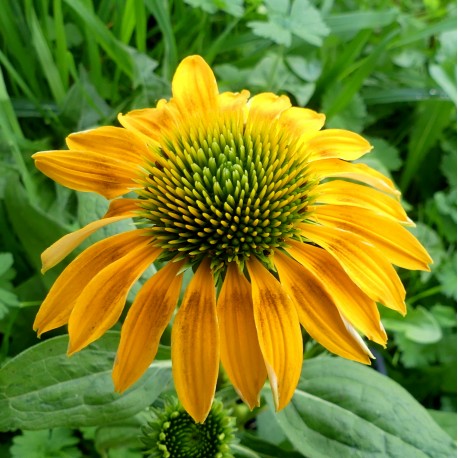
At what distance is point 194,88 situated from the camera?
37.4 inches

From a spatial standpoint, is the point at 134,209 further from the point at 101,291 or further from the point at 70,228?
the point at 70,228

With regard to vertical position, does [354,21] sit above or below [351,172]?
above

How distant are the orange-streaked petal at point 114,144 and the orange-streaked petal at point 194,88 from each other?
3.4 inches

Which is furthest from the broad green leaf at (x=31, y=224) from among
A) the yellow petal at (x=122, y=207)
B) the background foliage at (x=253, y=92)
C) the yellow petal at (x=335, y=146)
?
the yellow petal at (x=335, y=146)

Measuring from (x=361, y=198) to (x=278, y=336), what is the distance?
0.83 ft

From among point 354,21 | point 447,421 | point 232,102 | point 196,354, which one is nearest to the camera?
point 196,354

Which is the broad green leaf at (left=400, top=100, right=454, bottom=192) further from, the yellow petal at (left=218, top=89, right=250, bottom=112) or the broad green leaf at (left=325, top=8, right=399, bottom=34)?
the yellow petal at (left=218, top=89, right=250, bottom=112)

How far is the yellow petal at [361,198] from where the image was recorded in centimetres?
89

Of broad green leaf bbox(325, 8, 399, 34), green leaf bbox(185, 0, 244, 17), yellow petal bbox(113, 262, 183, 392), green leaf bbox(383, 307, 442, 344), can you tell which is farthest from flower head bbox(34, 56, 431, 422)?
broad green leaf bbox(325, 8, 399, 34)

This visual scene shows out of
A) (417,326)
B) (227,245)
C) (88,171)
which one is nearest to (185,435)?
(227,245)

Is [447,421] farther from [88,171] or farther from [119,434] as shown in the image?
[88,171]

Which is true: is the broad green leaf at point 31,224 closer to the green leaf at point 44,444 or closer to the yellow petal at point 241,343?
the green leaf at point 44,444

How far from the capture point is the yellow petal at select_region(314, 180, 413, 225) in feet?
2.93

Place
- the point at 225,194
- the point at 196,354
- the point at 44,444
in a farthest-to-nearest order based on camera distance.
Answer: the point at 44,444
the point at 225,194
the point at 196,354
